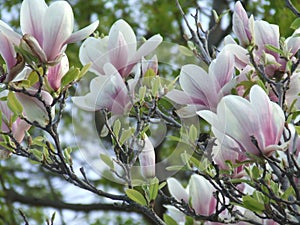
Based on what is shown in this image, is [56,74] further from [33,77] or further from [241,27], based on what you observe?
[241,27]

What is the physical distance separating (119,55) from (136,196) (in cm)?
22

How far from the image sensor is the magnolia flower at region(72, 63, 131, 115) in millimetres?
984

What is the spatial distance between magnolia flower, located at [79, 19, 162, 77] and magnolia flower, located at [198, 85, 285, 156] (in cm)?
18

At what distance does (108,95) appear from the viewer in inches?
39.1

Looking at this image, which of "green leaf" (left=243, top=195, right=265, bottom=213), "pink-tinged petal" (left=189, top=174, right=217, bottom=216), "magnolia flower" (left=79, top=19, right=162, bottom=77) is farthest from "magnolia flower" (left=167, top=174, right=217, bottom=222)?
"magnolia flower" (left=79, top=19, right=162, bottom=77)

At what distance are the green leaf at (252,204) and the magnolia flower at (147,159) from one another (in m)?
0.16

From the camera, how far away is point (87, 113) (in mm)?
1023

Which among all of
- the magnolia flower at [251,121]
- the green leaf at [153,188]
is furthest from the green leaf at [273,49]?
the green leaf at [153,188]

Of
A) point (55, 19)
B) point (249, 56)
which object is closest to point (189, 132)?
point (249, 56)

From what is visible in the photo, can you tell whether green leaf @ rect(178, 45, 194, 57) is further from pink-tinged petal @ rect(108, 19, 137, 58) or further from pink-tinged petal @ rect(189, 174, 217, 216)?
pink-tinged petal @ rect(189, 174, 217, 216)

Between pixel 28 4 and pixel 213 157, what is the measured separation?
1.17 feet

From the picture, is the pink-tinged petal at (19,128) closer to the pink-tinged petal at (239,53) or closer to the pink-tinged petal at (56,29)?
the pink-tinged petal at (56,29)

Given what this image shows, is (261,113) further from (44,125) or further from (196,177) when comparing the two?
(44,125)

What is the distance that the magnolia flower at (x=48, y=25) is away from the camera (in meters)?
0.91
